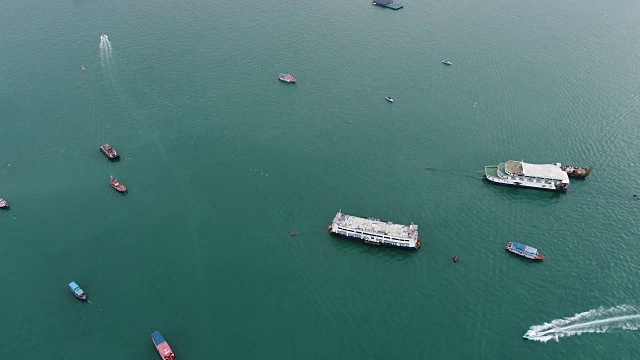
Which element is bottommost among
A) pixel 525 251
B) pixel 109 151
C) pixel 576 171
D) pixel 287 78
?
pixel 525 251

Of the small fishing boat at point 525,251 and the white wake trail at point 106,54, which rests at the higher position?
the white wake trail at point 106,54

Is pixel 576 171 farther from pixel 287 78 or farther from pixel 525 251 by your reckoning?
pixel 287 78

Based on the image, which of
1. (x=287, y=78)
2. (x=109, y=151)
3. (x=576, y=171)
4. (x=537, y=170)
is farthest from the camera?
(x=287, y=78)

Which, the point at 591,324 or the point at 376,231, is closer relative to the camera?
the point at 591,324

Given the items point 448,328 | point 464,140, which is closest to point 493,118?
point 464,140

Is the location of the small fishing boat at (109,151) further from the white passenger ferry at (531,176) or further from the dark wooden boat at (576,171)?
the dark wooden boat at (576,171)

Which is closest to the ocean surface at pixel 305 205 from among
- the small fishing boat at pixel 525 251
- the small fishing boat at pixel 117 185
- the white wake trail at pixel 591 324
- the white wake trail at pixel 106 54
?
the white wake trail at pixel 591 324

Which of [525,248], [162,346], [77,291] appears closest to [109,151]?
[77,291]
